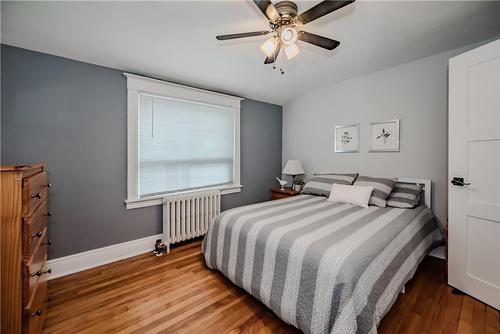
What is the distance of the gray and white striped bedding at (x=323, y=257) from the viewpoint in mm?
1180

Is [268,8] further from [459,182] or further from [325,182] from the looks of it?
[325,182]

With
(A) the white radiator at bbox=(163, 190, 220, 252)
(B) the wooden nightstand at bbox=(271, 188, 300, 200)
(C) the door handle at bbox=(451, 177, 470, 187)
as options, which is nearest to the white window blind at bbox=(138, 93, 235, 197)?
(A) the white radiator at bbox=(163, 190, 220, 252)

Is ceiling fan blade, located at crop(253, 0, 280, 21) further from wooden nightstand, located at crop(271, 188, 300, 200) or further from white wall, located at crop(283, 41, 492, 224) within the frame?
wooden nightstand, located at crop(271, 188, 300, 200)

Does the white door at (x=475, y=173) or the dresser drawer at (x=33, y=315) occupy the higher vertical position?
the white door at (x=475, y=173)

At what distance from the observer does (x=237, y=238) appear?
1840mm

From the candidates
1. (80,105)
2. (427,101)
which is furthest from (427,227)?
(80,105)

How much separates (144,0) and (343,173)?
9.97 feet

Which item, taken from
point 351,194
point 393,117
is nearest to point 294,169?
point 351,194

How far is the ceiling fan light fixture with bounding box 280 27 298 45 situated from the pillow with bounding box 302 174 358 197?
1.93 metres

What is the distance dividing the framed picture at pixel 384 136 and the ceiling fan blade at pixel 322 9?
6.54 feet

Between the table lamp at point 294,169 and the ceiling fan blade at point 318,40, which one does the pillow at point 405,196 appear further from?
the ceiling fan blade at point 318,40

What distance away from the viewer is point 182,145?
9.47 feet

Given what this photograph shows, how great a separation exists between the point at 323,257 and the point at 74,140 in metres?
2.55

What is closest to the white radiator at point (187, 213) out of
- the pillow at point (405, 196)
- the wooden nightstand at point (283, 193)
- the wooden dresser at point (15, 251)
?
the wooden nightstand at point (283, 193)
